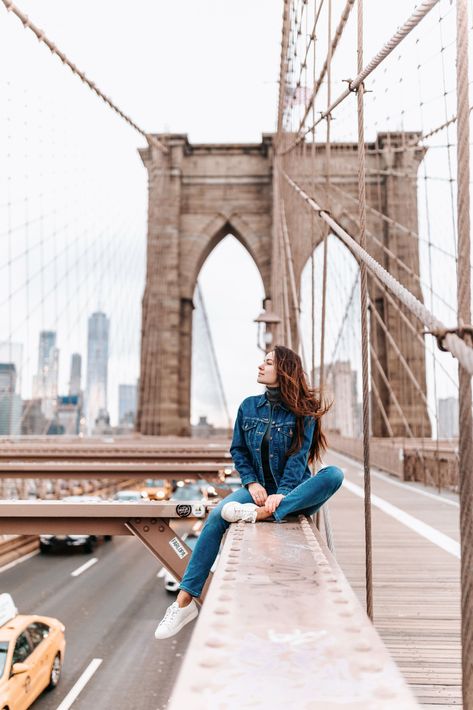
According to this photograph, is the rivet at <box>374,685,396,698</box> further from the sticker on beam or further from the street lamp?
the street lamp

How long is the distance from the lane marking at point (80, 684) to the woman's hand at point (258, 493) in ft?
16.4

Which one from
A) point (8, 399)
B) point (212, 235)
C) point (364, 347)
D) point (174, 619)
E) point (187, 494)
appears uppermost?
point (212, 235)

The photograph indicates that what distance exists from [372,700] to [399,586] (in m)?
2.78

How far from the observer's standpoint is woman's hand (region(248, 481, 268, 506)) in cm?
185

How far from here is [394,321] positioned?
706 inches

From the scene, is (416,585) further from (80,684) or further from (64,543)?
(64,543)

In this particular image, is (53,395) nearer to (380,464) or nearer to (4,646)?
(380,464)

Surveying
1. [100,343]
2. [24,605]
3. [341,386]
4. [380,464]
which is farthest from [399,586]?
[100,343]

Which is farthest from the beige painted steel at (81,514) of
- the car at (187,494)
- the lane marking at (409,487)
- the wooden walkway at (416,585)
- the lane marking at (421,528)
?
the car at (187,494)

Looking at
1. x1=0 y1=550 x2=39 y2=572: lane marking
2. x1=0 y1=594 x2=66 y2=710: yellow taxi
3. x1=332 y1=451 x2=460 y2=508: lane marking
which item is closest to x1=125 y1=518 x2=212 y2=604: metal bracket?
x1=0 y1=594 x2=66 y2=710: yellow taxi

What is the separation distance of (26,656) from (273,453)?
4879 millimetres

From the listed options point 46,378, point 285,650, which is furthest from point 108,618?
point 285,650

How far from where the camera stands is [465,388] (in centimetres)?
110

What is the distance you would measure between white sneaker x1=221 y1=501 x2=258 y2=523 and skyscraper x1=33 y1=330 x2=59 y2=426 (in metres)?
12.1
